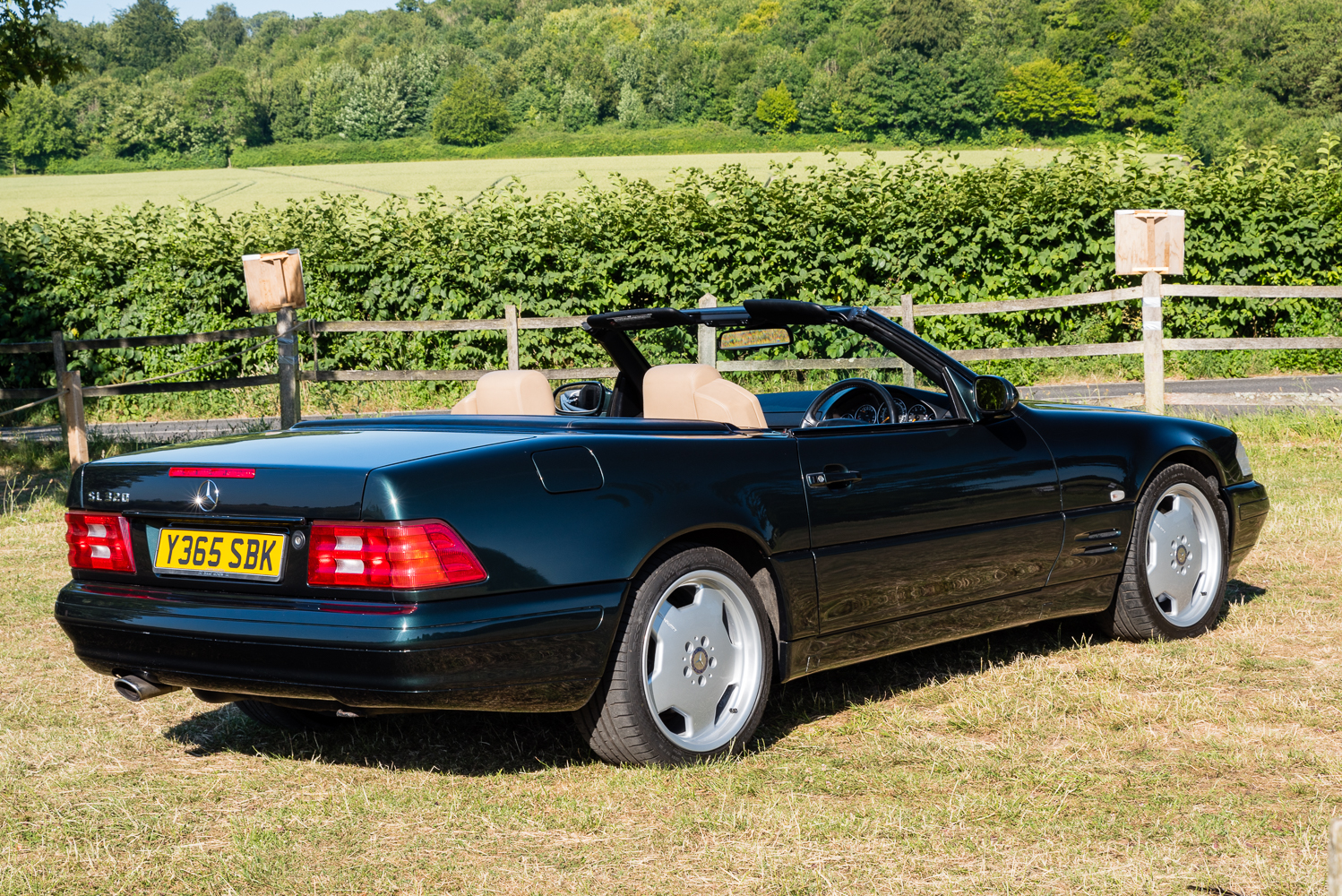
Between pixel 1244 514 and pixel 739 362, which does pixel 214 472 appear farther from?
pixel 739 362

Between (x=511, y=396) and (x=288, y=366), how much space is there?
11252 millimetres

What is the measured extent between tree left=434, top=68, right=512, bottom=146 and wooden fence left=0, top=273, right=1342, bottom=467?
43213 mm

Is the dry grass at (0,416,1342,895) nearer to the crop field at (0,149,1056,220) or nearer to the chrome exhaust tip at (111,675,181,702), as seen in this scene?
the chrome exhaust tip at (111,675,181,702)

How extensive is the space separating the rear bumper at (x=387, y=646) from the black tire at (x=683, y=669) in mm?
116

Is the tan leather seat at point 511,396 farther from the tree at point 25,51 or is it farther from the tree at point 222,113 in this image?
the tree at point 222,113

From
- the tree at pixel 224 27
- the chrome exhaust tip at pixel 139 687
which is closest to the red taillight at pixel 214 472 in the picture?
the chrome exhaust tip at pixel 139 687

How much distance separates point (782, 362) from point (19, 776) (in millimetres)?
11452

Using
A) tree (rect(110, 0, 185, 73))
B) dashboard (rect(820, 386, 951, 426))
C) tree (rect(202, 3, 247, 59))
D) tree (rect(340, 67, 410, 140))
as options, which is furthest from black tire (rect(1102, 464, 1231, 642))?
tree (rect(202, 3, 247, 59))

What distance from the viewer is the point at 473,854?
3.18 metres

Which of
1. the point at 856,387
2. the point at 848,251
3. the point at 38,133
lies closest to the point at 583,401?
the point at 856,387

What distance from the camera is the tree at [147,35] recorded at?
80.3 metres

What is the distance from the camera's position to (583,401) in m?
5.38

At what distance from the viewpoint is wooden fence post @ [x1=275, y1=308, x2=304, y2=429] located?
593 inches

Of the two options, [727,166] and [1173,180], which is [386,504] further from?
[1173,180]
